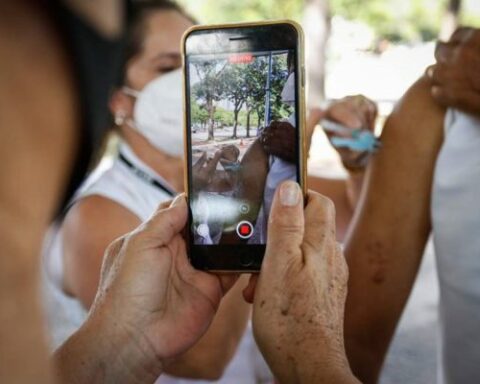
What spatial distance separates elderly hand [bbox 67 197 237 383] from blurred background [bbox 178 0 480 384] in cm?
81

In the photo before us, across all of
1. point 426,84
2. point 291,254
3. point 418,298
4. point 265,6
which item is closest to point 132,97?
point 426,84

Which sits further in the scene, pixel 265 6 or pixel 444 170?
pixel 265 6

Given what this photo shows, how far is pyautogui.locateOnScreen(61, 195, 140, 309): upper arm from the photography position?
5.26ft

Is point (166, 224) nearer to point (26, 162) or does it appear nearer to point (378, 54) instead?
point (26, 162)

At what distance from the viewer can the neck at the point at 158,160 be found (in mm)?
1938

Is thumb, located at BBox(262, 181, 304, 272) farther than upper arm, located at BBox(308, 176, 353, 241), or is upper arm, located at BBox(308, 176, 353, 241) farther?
upper arm, located at BBox(308, 176, 353, 241)

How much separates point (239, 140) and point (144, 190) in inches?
32.7

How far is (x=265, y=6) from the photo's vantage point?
521 inches

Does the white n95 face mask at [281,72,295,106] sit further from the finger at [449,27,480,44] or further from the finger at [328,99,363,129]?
the finger at [328,99,363,129]

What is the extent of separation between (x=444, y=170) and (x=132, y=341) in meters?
0.74

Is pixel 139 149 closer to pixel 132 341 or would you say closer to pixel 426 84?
pixel 426 84

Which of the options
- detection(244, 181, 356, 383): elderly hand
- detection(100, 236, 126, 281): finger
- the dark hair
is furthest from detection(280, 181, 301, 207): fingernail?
the dark hair

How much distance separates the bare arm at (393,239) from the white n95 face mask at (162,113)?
0.69 meters

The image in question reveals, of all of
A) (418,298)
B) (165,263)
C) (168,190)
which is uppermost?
(165,263)
